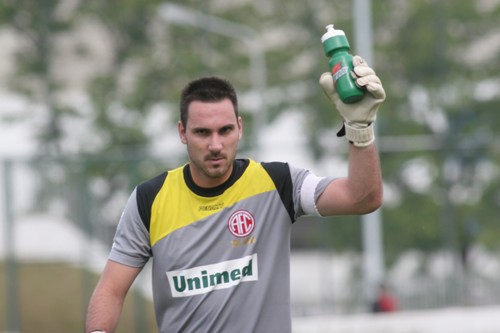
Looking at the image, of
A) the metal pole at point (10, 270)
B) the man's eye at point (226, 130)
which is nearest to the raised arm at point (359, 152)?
the man's eye at point (226, 130)

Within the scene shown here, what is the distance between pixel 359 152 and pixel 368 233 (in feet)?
70.6

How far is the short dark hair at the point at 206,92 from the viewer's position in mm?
5541

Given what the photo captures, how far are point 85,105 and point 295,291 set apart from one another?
30.9ft

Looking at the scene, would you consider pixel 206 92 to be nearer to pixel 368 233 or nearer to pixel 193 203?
pixel 193 203

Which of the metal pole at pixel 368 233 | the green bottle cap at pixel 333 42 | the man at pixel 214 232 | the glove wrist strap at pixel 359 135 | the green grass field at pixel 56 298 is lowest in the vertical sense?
the man at pixel 214 232

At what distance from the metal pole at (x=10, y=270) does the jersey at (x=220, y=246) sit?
14.1 metres

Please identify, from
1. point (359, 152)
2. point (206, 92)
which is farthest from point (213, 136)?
point (359, 152)

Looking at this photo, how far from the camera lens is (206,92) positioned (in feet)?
18.2

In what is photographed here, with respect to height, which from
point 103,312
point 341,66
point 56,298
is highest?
point 56,298

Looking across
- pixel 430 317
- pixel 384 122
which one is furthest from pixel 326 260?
pixel 430 317

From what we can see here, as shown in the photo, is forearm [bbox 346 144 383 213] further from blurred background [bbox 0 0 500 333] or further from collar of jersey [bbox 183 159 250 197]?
blurred background [bbox 0 0 500 333]

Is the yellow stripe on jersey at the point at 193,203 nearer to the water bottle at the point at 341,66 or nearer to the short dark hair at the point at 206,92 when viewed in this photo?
the short dark hair at the point at 206,92

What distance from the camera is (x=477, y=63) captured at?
108 ft

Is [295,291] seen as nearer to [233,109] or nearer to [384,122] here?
[384,122]
